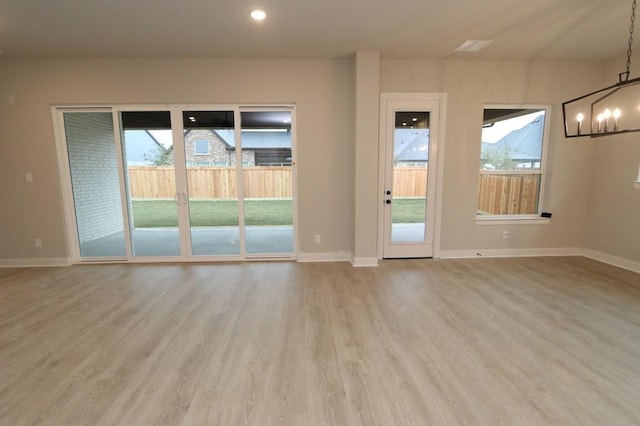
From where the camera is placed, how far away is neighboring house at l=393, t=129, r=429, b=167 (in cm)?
431

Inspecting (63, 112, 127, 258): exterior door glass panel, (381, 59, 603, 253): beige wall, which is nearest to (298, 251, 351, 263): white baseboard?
(381, 59, 603, 253): beige wall

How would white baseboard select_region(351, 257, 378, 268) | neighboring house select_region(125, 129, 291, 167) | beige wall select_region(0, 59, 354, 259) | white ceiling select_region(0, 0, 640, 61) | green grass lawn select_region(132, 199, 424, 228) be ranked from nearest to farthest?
white ceiling select_region(0, 0, 640, 61) < beige wall select_region(0, 59, 354, 259) < white baseboard select_region(351, 257, 378, 268) < neighboring house select_region(125, 129, 291, 167) < green grass lawn select_region(132, 199, 424, 228)

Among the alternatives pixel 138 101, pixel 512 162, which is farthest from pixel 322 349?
pixel 512 162

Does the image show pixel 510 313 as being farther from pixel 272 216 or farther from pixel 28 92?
pixel 28 92

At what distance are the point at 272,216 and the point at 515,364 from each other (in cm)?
354

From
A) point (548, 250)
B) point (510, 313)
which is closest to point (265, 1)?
point (510, 313)

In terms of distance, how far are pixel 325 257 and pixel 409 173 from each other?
180cm

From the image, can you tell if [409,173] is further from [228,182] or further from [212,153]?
[212,153]

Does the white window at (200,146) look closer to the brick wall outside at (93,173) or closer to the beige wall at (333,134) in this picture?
the beige wall at (333,134)

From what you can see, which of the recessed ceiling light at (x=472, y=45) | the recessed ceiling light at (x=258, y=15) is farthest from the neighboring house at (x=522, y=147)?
the recessed ceiling light at (x=258, y=15)

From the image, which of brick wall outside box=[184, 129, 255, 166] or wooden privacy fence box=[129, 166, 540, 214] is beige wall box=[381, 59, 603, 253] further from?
brick wall outside box=[184, 129, 255, 166]

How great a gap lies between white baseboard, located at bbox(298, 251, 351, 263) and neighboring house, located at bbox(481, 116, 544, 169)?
2610 mm

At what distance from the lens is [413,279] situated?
3.69 metres

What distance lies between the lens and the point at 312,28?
3.16m
